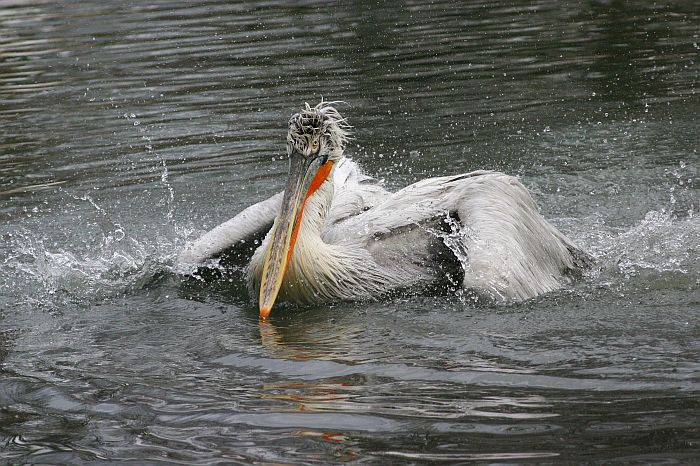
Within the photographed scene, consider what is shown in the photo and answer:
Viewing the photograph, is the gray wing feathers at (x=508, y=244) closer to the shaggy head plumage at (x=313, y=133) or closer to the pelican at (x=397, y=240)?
the pelican at (x=397, y=240)

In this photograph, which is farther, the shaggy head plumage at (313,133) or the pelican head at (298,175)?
the shaggy head plumage at (313,133)

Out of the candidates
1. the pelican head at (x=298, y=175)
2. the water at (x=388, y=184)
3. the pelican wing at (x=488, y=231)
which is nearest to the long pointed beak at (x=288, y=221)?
the pelican head at (x=298, y=175)

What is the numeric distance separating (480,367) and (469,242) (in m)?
1.07

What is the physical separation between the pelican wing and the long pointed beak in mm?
381

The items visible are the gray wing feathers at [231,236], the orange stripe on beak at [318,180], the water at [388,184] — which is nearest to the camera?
the water at [388,184]

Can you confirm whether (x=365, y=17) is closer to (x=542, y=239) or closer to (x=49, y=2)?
(x=49, y=2)

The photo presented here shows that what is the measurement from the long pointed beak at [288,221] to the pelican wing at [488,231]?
1.25ft

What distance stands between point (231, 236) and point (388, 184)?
71.6 inches

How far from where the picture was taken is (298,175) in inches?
201

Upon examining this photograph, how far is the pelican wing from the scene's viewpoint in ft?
16.1

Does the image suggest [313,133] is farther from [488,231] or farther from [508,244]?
[508,244]

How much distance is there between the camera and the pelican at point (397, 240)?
4938mm

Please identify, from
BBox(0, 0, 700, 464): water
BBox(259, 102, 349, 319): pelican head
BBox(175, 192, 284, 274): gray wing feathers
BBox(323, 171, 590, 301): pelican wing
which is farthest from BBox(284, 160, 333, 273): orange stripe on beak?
BBox(175, 192, 284, 274): gray wing feathers

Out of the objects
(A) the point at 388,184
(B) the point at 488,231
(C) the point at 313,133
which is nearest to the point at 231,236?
(C) the point at 313,133
